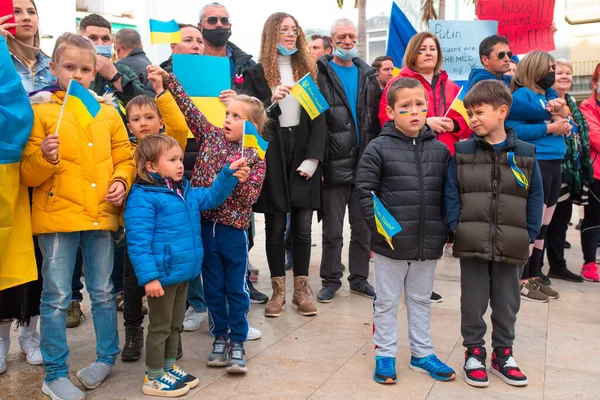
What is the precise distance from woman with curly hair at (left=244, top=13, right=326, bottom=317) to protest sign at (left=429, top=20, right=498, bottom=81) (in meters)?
2.42

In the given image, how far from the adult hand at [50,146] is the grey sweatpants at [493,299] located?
2.43m

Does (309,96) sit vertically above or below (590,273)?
above

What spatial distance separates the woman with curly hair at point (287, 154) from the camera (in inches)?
188

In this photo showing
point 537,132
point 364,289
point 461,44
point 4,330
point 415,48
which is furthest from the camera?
point 461,44

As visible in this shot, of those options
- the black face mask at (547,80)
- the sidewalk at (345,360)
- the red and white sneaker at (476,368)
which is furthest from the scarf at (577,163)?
the red and white sneaker at (476,368)

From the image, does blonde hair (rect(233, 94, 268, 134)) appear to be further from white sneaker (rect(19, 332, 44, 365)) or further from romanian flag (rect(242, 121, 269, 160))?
white sneaker (rect(19, 332, 44, 365))

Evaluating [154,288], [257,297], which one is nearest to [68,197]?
[154,288]

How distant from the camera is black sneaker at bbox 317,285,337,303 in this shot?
5.28m

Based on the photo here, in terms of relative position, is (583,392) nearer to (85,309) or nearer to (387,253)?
(387,253)

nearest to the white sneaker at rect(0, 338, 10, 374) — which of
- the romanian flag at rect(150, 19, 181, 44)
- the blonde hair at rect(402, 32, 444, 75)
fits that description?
the romanian flag at rect(150, 19, 181, 44)

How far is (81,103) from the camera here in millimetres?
3391

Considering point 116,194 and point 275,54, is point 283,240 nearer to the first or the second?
point 275,54

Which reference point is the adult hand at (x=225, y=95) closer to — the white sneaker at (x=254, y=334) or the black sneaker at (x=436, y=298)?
the white sneaker at (x=254, y=334)

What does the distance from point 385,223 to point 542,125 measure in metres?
2.41
